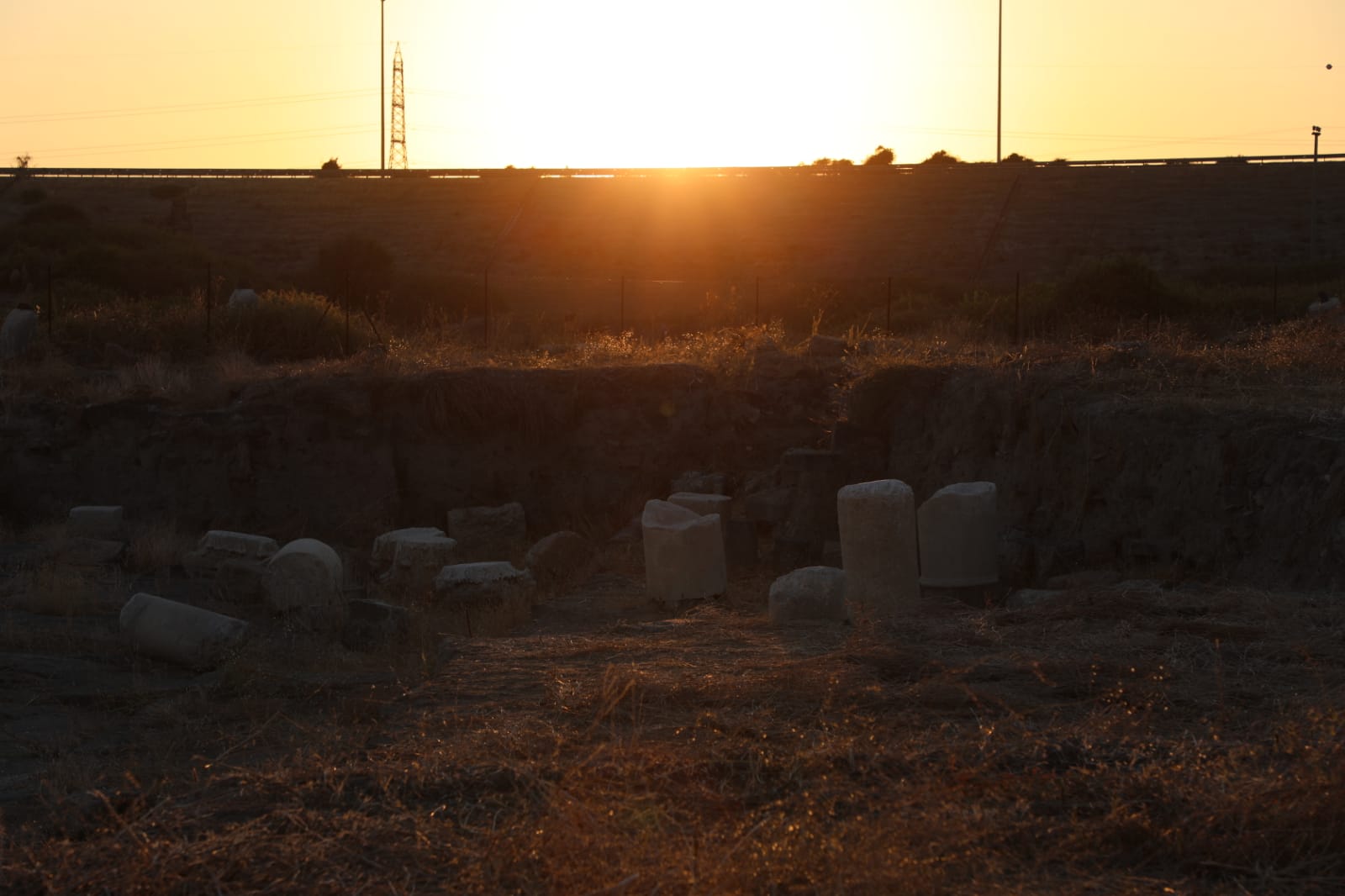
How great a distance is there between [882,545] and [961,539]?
66cm

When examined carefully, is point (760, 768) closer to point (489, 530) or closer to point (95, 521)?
point (489, 530)

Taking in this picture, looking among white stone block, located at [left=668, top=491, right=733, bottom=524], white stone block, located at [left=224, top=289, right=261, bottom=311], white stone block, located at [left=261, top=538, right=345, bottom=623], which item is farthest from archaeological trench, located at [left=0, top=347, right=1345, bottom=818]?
white stone block, located at [left=224, top=289, right=261, bottom=311]

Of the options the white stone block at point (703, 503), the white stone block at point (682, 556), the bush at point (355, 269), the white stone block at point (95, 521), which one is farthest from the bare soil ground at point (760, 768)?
the bush at point (355, 269)

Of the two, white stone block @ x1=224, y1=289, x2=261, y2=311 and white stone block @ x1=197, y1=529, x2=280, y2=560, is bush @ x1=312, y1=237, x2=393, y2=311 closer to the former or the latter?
white stone block @ x1=224, y1=289, x2=261, y2=311

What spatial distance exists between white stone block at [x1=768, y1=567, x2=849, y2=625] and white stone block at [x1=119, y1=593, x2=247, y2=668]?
12.9ft

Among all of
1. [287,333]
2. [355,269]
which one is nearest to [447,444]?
[287,333]

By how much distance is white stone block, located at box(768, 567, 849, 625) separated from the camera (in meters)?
8.88

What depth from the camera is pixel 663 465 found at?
16.0m

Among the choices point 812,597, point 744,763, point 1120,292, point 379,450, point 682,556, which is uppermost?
point 1120,292

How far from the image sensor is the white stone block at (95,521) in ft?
49.5

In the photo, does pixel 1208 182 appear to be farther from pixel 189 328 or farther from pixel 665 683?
pixel 665 683

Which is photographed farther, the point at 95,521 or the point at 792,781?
the point at 95,521

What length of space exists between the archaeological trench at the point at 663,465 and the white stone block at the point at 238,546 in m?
0.48

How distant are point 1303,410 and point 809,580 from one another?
4.31 meters
